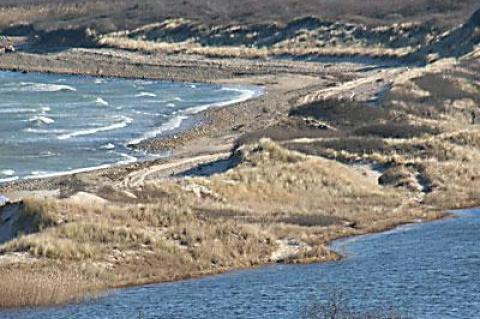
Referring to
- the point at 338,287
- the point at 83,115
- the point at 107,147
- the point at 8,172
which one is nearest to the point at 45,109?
the point at 83,115

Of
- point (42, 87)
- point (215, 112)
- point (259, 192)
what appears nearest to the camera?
point (259, 192)

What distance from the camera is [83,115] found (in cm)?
8050

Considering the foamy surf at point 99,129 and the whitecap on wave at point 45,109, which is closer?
the foamy surf at point 99,129

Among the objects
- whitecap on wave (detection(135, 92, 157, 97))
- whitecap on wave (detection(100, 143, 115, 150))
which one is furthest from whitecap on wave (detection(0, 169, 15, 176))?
whitecap on wave (detection(135, 92, 157, 97))

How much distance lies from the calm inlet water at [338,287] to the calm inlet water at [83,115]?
2383cm

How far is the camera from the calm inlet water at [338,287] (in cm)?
2900

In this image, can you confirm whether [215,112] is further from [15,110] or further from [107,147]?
[107,147]

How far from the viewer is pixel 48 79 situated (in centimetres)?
10894

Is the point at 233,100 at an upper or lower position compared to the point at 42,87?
lower

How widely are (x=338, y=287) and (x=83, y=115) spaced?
51150 mm

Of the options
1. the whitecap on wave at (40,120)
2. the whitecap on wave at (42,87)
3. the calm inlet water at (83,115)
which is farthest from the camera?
the whitecap on wave at (42,87)

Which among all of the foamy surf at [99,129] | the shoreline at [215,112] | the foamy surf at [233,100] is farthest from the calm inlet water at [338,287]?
the foamy surf at [233,100]

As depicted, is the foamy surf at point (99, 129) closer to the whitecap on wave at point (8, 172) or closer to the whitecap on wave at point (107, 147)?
the whitecap on wave at point (107, 147)

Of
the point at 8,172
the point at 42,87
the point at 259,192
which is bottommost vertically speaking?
the point at 42,87
